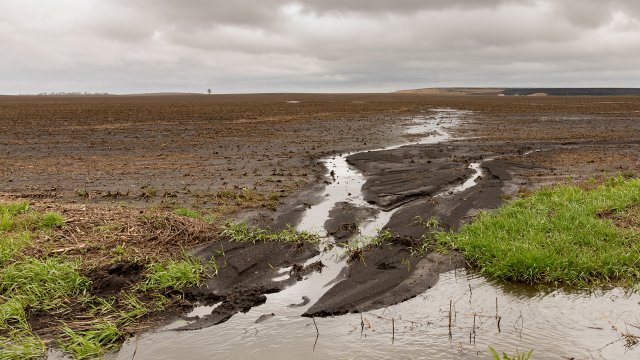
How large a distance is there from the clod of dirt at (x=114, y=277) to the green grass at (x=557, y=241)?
5962 mm

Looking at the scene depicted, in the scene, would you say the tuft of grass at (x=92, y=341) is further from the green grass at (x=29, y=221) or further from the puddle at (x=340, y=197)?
the puddle at (x=340, y=197)

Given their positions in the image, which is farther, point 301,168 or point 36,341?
point 301,168

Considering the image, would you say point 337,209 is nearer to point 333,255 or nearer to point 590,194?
point 333,255

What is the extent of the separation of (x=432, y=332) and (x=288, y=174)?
11.9 meters

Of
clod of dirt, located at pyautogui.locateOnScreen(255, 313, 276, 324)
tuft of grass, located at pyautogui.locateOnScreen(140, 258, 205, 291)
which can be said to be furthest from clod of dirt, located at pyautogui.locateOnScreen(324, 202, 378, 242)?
clod of dirt, located at pyautogui.locateOnScreen(255, 313, 276, 324)

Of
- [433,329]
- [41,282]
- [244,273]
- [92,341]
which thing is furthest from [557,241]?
[41,282]

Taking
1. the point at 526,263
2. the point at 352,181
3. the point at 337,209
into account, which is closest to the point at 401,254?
the point at 526,263

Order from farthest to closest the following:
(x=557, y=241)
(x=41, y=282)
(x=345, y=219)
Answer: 1. (x=345, y=219)
2. (x=557, y=241)
3. (x=41, y=282)

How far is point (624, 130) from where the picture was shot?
110 ft

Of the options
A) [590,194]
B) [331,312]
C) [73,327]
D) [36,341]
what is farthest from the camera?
[590,194]

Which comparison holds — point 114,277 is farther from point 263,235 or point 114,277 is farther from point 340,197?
point 340,197

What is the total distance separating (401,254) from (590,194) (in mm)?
6256

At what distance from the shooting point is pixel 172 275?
27.1 feet

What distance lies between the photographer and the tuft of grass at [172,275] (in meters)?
8.05
